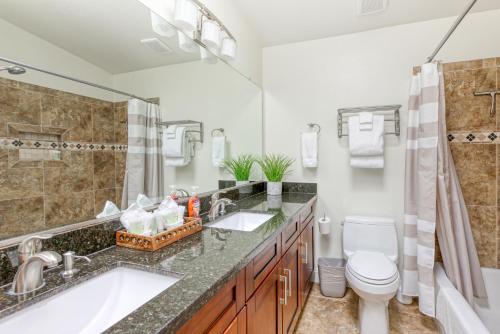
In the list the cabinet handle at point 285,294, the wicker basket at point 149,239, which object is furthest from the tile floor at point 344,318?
the wicker basket at point 149,239

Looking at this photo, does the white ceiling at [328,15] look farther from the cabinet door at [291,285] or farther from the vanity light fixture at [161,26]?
the cabinet door at [291,285]

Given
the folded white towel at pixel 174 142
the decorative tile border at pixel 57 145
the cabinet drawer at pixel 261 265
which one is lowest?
the cabinet drawer at pixel 261 265

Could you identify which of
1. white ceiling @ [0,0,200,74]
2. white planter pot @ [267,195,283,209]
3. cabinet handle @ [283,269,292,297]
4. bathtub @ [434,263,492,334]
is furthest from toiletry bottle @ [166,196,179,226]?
bathtub @ [434,263,492,334]

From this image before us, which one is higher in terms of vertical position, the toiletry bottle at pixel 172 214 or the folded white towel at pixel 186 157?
the folded white towel at pixel 186 157

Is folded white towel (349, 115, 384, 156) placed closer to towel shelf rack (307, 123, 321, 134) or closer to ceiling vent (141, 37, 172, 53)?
towel shelf rack (307, 123, 321, 134)

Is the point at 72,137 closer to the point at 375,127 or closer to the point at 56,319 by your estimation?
the point at 56,319

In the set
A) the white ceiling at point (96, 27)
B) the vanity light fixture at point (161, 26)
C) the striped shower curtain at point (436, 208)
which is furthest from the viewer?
the striped shower curtain at point (436, 208)

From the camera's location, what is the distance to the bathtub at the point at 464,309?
4.09 ft

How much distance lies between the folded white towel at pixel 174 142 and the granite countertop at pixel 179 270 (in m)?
0.48

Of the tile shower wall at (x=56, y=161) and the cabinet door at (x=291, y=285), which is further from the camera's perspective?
the cabinet door at (x=291, y=285)

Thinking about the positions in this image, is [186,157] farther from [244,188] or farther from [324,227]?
[324,227]

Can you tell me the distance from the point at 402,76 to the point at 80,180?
8.04 ft

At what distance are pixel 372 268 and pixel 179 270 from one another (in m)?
1.44

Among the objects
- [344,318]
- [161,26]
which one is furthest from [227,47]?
[344,318]
